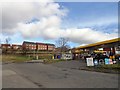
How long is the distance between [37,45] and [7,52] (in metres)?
62.2

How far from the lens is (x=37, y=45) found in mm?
161000

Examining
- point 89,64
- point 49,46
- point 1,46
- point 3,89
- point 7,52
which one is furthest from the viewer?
point 49,46

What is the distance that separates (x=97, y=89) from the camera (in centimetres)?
1044

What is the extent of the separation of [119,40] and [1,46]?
267 ft

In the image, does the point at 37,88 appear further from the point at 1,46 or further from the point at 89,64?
the point at 1,46

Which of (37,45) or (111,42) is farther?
(37,45)

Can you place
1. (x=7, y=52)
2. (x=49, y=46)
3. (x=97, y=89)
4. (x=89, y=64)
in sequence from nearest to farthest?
1. (x=97, y=89)
2. (x=89, y=64)
3. (x=7, y=52)
4. (x=49, y=46)

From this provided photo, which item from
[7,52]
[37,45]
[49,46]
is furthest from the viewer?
[49,46]

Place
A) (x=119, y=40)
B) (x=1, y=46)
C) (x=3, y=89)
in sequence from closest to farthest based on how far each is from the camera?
1. (x=3, y=89)
2. (x=119, y=40)
3. (x=1, y=46)

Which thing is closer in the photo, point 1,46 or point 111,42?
point 111,42

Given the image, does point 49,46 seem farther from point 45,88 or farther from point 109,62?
point 45,88

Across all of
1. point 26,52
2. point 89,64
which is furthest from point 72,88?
point 26,52

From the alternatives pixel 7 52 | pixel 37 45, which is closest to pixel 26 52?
pixel 7 52

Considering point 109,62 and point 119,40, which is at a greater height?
point 119,40
